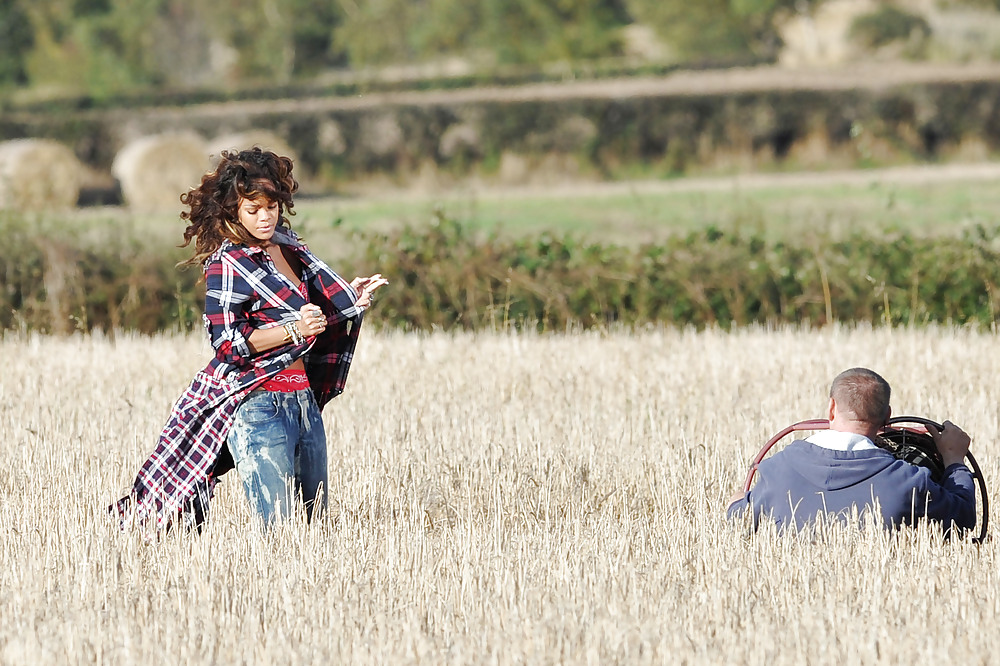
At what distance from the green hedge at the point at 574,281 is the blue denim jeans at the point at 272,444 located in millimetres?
6566

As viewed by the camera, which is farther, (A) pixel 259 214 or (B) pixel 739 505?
(B) pixel 739 505

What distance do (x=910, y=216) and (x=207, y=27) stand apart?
45.9m

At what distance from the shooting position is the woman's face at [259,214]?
5465mm

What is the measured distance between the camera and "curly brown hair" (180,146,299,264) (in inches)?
215

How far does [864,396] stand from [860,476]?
0.94 ft

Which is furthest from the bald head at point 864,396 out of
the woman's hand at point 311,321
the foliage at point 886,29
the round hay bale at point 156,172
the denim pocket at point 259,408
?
the foliage at point 886,29

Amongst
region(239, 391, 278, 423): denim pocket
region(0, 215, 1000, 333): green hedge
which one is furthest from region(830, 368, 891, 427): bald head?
region(0, 215, 1000, 333): green hedge

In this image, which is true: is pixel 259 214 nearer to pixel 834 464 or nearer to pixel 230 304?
pixel 230 304

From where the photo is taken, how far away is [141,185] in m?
26.2

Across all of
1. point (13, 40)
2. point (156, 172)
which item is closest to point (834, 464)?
point (156, 172)

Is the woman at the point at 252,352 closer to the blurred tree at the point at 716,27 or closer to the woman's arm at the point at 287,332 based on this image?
the woman's arm at the point at 287,332

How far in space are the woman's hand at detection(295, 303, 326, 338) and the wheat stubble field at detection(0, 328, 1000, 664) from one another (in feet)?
2.32

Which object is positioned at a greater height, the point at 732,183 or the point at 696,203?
the point at 732,183

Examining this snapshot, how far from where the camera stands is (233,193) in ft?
18.0
